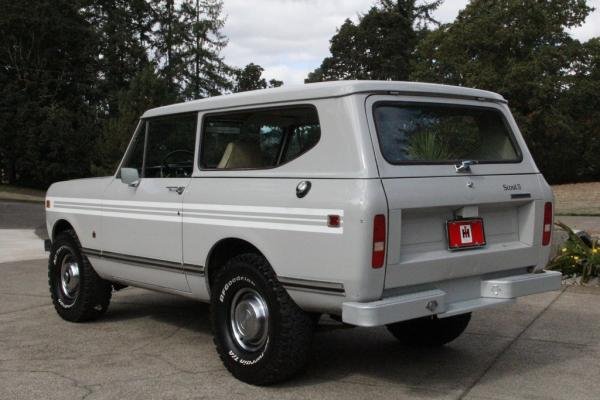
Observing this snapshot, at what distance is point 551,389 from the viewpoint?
14.5 feet

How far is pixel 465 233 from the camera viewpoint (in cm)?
433

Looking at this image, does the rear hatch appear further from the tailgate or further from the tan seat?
the tan seat

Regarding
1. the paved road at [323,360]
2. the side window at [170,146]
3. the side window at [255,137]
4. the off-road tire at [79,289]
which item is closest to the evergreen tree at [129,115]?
the off-road tire at [79,289]

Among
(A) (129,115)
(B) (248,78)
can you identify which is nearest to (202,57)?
(B) (248,78)

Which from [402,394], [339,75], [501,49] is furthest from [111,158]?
[339,75]

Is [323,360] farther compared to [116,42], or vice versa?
[116,42]

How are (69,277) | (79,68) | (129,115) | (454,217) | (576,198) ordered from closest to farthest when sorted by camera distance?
→ 1. (454,217)
2. (69,277)
3. (576,198)
4. (129,115)
5. (79,68)

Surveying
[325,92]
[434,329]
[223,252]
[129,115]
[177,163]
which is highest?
[129,115]

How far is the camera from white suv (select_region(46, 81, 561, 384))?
3943 millimetres

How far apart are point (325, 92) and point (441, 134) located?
0.90 metres

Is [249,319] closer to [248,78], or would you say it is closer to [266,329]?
[266,329]

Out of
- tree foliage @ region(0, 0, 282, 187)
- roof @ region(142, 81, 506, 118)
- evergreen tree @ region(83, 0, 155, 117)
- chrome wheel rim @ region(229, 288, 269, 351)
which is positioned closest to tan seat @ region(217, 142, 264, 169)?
roof @ region(142, 81, 506, 118)

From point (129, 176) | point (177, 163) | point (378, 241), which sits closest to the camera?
point (378, 241)

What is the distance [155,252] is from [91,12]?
47953 millimetres
